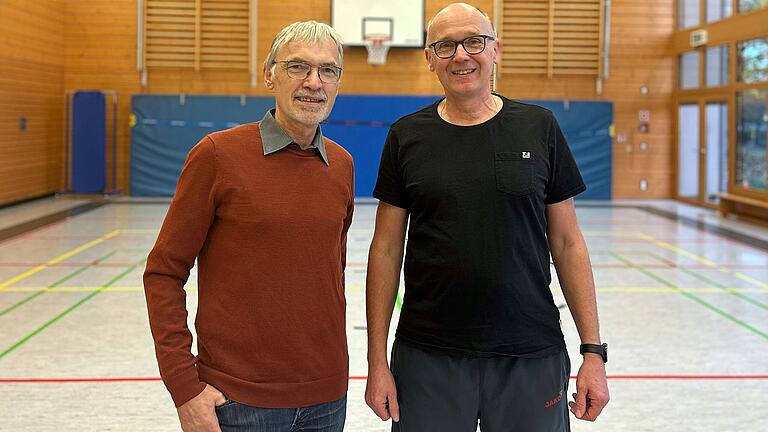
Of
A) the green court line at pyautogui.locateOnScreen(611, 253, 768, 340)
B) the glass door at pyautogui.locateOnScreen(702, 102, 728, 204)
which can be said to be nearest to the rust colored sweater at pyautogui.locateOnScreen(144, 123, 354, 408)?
the green court line at pyautogui.locateOnScreen(611, 253, 768, 340)

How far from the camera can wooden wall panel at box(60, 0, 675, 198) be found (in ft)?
48.1

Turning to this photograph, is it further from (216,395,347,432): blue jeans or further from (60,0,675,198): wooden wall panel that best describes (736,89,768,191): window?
(216,395,347,432): blue jeans

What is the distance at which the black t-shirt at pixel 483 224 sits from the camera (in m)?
1.94

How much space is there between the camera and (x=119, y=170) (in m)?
14.9

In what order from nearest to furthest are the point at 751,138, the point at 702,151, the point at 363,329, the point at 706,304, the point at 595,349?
the point at 595,349 → the point at 363,329 → the point at 706,304 → the point at 751,138 → the point at 702,151

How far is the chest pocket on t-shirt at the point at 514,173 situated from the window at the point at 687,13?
1351 centimetres

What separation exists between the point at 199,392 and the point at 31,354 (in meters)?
3.51

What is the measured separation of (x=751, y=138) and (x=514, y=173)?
11373 mm

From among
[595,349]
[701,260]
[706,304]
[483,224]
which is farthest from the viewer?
[701,260]

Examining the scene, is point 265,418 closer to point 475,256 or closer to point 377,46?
point 475,256

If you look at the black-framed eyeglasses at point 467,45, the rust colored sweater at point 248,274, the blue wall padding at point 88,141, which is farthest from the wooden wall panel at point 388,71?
the rust colored sweater at point 248,274

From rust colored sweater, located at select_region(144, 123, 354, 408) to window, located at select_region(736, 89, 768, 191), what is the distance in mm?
11238

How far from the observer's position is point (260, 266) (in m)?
1.78

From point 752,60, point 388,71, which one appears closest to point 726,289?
point 752,60
